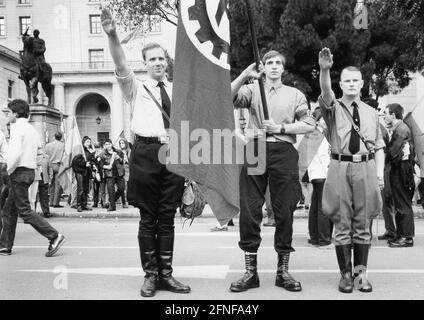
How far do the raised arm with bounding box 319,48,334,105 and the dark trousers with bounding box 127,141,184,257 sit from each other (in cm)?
156

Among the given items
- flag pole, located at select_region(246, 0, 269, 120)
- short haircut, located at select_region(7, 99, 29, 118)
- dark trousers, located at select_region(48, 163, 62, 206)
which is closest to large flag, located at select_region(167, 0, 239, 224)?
flag pole, located at select_region(246, 0, 269, 120)

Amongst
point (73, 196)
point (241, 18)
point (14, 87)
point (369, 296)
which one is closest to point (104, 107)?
point (14, 87)

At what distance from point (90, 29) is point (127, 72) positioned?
170 feet

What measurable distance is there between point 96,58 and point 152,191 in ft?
168

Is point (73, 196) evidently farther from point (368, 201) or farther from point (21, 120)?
point (368, 201)

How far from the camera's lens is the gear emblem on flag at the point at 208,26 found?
4605 mm

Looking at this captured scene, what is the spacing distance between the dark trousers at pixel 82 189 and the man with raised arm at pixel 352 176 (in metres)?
10.0

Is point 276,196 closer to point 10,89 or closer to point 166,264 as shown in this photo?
point 166,264

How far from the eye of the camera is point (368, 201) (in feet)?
17.8

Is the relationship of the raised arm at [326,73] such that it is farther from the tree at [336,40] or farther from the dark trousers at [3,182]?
the tree at [336,40]

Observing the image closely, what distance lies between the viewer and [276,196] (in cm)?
532

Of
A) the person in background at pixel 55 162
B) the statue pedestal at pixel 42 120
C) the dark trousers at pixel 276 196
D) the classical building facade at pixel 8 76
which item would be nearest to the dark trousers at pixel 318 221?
the dark trousers at pixel 276 196

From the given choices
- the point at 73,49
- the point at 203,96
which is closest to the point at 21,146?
the point at 203,96

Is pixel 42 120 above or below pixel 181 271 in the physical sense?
above
